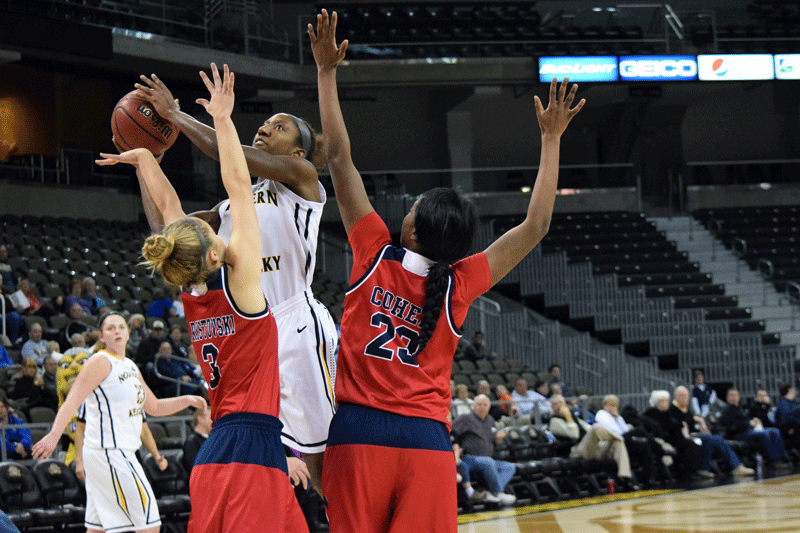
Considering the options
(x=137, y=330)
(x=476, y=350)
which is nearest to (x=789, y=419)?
(x=476, y=350)

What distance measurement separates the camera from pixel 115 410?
18.3 feet

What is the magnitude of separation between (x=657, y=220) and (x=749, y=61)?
389 centimetres

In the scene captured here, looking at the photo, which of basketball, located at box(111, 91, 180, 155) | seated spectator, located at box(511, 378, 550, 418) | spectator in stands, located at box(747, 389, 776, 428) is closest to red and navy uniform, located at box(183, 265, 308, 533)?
basketball, located at box(111, 91, 180, 155)

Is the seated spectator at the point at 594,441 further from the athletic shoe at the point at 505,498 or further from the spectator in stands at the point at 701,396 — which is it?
the spectator in stands at the point at 701,396

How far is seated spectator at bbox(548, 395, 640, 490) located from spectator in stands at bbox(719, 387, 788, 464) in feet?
8.90

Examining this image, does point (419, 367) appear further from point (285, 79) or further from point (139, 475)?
point (285, 79)

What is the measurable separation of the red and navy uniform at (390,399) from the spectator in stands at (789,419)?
12098 mm

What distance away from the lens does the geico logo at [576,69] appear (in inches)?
762

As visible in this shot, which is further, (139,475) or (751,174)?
(751,174)

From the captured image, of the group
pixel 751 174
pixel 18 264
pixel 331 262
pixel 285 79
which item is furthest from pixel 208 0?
pixel 751 174

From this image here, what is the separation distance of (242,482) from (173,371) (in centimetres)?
826

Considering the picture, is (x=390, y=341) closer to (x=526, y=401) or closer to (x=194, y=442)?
(x=194, y=442)

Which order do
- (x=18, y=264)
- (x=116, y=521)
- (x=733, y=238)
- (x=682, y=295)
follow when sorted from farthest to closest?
1. (x=733, y=238)
2. (x=682, y=295)
3. (x=18, y=264)
4. (x=116, y=521)

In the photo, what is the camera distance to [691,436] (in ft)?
40.7
